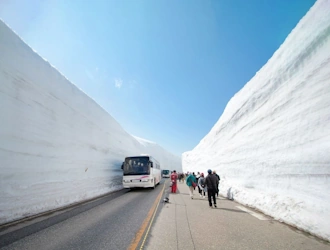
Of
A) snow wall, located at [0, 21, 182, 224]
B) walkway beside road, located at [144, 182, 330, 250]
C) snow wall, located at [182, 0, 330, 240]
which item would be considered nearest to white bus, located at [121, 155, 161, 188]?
snow wall, located at [0, 21, 182, 224]

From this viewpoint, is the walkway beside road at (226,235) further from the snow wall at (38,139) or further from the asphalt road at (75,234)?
the snow wall at (38,139)

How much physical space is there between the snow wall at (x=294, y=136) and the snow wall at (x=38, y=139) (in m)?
8.87

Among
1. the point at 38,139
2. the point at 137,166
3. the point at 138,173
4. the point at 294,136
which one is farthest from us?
the point at 137,166

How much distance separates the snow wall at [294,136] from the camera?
4969mm

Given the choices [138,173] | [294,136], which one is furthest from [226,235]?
[138,173]

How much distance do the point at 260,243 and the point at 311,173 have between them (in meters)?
3.25

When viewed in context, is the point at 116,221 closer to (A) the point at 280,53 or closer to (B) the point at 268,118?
(B) the point at 268,118

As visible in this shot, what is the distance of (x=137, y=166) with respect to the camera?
1466 cm

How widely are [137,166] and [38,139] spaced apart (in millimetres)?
8152

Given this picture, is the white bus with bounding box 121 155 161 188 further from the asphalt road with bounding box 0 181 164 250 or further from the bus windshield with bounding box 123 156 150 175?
the asphalt road with bounding box 0 181 164 250

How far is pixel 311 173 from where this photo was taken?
536cm

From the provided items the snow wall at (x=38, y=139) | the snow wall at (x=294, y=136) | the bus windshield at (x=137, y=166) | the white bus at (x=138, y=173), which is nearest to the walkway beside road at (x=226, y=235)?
the snow wall at (x=294, y=136)

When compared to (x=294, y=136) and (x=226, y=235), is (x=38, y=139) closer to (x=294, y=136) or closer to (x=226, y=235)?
(x=226, y=235)

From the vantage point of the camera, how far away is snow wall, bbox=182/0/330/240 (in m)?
4.97
